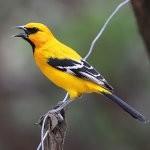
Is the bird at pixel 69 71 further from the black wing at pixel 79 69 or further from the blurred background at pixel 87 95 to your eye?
the blurred background at pixel 87 95

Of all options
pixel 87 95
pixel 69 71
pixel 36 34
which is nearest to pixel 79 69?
pixel 69 71

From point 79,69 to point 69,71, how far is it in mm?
100

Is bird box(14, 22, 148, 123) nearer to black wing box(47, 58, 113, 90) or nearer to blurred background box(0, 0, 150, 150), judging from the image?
black wing box(47, 58, 113, 90)

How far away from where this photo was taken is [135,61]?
331 inches

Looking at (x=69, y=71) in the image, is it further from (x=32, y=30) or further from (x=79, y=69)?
(x=32, y=30)

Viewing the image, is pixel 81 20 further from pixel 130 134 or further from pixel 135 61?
pixel 130 134

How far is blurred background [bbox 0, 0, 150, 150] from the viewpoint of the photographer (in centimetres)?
800

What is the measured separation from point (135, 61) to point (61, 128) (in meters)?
3.82

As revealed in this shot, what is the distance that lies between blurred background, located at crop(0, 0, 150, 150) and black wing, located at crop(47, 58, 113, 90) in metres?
1.90

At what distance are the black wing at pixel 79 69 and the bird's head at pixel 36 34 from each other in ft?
0.86

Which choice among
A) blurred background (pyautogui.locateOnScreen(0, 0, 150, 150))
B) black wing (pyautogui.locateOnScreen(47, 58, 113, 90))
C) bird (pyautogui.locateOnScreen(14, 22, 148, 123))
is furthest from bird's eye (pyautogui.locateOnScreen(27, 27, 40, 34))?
blurred background (pyautogui.locateOnScreen(0, 0, 150, 150))

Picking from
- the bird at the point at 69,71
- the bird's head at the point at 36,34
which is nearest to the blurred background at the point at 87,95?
the bird's head at the point at 36,34

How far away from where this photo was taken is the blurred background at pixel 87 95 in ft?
26.2

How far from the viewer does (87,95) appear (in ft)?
28.2
